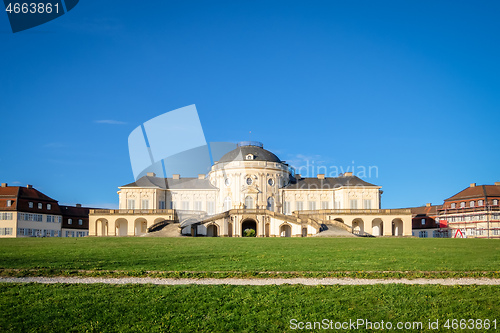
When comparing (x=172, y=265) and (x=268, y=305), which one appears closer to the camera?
(x=268, y=305)

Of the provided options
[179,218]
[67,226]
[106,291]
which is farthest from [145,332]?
[67,226]

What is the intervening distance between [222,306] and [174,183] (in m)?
69.4

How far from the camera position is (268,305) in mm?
15641

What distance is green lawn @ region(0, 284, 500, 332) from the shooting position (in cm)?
1449

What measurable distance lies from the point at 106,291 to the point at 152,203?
62955 millimetres

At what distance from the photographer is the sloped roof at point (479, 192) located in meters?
79.4

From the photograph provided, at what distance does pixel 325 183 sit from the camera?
272ft

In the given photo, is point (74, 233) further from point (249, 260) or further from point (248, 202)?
point (249, 260)

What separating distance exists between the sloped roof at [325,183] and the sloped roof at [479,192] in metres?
18.5

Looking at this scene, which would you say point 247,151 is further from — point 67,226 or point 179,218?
point 67,226

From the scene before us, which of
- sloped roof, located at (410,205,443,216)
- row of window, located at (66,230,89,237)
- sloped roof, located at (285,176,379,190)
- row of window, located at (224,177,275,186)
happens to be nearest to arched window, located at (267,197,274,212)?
row of window, located at (224,177,275,186)

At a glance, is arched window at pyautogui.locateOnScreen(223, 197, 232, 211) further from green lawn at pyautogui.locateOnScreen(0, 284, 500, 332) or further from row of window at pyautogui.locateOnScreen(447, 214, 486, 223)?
green lawn at pyautogui.locateOnScreen(0, 284, 500, 332)

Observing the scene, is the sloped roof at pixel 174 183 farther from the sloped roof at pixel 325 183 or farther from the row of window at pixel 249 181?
the sloped roof at pixel 325 183

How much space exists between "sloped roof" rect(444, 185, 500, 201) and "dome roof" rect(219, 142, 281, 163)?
32400mm
